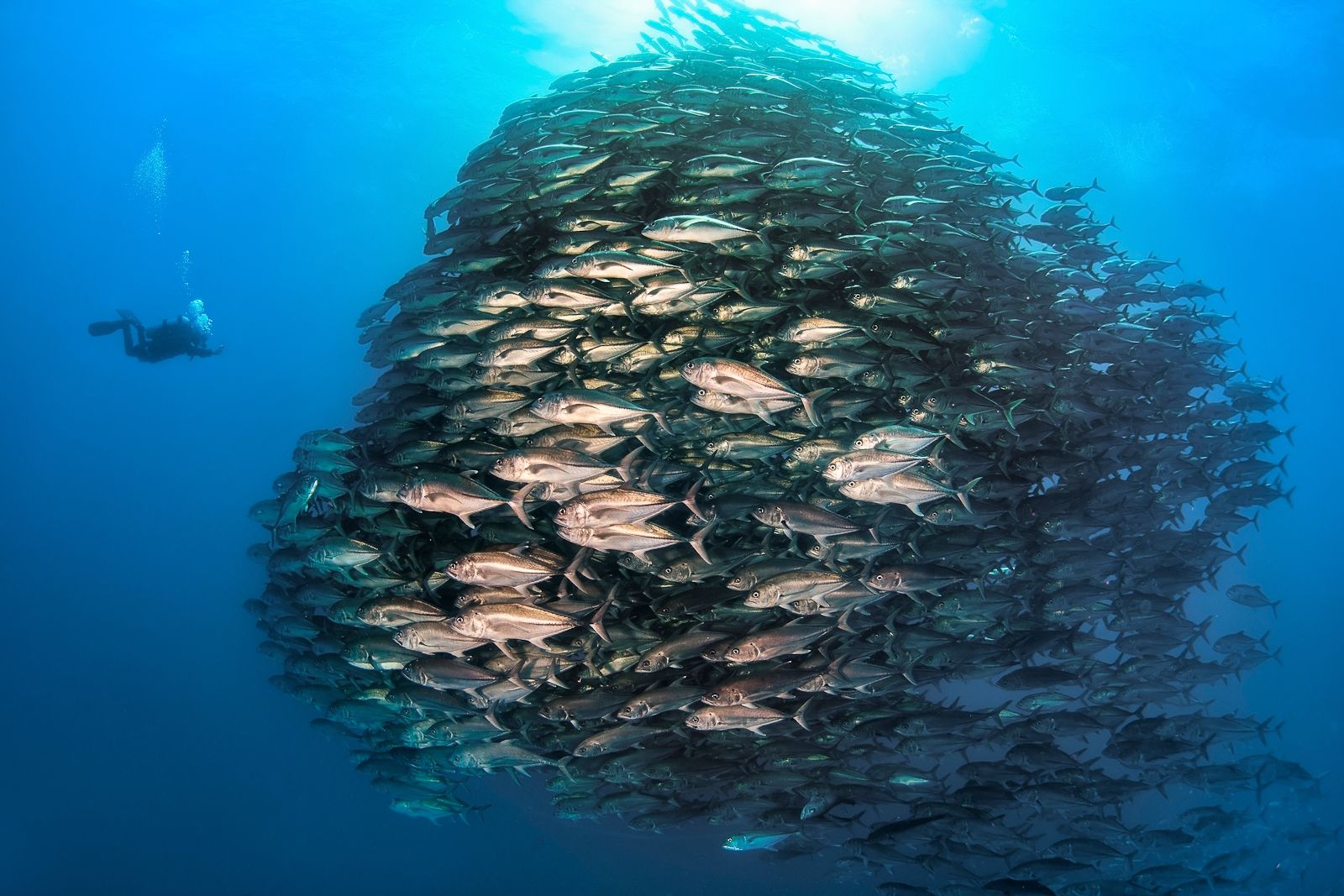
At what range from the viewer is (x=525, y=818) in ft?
59.7

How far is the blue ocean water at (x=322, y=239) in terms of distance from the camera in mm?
19656

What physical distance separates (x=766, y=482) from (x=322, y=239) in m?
41.4

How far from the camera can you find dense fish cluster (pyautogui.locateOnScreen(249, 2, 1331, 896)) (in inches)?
202

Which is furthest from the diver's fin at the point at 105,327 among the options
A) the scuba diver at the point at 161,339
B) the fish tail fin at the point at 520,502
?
the fish tail fin at the point at 520,502

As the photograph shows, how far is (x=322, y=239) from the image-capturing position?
38.2m

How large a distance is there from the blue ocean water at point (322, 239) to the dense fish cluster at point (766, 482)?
960 centimetres

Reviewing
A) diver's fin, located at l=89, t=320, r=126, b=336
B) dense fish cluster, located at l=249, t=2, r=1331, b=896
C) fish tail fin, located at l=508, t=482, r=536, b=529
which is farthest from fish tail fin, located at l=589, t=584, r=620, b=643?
diver's fin, located at l=89, t=320, r=126, b=336

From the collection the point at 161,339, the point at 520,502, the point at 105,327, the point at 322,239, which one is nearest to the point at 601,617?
the point at 520,502

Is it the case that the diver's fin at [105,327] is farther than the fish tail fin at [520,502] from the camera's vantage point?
Yes

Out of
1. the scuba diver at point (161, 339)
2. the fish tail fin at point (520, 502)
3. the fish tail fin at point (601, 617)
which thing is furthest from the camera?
the scuba diver at point (161, 339)

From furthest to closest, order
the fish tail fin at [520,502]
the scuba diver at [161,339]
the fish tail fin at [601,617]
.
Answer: the scuba diver at [161,339] < the fish tail fin at [601,617] < the fish tail fin at [520,502]

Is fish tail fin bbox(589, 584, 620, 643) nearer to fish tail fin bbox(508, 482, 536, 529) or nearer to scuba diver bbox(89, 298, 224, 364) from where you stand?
fish tail fin bbox(508, 482, 536, 529)

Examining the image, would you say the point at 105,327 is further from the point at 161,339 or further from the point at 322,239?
the point at 322,239

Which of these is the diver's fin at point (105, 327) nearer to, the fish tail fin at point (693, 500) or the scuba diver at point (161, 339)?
the scuba diver at point (161, 339)
